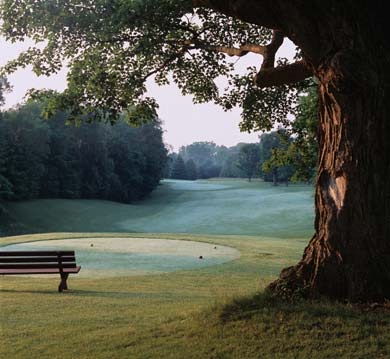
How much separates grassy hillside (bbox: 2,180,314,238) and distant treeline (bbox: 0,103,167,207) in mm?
3512

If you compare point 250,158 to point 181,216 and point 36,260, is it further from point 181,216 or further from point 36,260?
point 36,260

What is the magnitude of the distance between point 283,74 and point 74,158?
5417 cm

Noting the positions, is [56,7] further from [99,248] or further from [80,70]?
[99,248]

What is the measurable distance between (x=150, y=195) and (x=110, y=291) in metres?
60.9

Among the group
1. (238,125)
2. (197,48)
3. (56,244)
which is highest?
(197,48)

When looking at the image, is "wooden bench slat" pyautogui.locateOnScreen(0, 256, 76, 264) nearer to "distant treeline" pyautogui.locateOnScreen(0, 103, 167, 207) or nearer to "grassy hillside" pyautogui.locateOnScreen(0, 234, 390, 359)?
"grassy hillside" pyautogui.locateOnScreen(0, 234, 390, 359)

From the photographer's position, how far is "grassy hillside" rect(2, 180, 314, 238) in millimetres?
39656

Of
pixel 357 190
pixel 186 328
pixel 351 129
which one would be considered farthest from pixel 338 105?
pixel 186 328

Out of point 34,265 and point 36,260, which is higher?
point 36,260

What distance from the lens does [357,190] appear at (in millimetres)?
6285

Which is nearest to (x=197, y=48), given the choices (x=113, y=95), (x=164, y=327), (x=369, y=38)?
(x=113, y=95)

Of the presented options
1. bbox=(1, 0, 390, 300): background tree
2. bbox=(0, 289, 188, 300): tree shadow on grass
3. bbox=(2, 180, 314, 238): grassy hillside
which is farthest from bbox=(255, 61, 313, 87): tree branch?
bbox=(2, 180, 314, 238): grassy hillside

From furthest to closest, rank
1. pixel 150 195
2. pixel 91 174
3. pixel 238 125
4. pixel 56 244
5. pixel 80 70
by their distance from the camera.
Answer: pixel 150 195 < pixel 91 174 < pixel 56 244 < pixel 238 125 < pixel 80 70

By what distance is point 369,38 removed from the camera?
6168 millimetres
